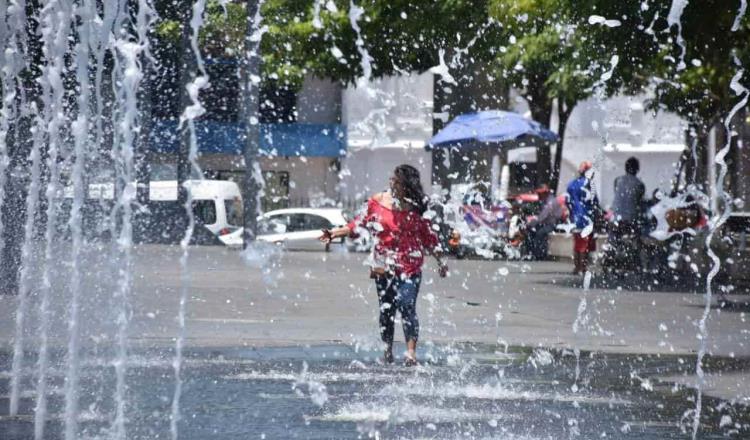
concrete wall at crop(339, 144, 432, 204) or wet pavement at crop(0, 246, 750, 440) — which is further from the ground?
concrete wall at crop(339, 144, 432, 204)

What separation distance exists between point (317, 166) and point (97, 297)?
37.4 m

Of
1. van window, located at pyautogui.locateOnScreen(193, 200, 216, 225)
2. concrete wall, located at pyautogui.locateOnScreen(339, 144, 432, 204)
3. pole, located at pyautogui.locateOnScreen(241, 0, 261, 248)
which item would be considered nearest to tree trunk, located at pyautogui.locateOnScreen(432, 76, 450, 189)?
pole, located at pyautogui.locateOnScreen(241, 0, 261, 248)

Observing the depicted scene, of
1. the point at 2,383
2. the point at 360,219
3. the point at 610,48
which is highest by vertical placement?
the point at 610,48

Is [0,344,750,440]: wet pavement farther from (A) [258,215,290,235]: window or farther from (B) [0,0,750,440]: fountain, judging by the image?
(A) [258,215,290,235]: window

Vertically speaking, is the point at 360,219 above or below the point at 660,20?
below

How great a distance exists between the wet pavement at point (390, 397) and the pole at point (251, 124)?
2163 centimetres

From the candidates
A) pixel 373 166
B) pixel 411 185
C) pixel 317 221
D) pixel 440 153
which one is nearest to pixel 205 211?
pixel 317 221

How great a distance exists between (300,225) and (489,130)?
689 cm

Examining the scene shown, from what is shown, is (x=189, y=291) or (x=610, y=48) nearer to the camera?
(x=189, y=291)

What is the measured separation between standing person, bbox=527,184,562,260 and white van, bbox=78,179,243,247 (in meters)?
9.28

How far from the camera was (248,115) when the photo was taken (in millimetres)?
35781

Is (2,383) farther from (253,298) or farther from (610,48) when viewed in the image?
(610,48)

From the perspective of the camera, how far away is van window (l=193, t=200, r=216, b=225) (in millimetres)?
39681

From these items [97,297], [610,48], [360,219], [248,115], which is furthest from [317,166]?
[360,219]
